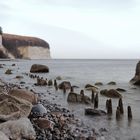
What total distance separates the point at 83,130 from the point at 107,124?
2549mm

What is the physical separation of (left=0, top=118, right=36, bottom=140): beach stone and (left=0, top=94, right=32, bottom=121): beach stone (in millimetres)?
1427

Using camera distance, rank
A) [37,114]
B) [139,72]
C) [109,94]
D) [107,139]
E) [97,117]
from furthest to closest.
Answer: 1. [139,72]
2. [109,94]
3. [97,117]
4. [37,114]
5. [107,139]

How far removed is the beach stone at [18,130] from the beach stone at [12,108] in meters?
1.43

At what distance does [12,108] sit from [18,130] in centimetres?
279

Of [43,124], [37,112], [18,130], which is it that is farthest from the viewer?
[37,112]

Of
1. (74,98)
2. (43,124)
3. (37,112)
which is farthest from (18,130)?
(74,98)

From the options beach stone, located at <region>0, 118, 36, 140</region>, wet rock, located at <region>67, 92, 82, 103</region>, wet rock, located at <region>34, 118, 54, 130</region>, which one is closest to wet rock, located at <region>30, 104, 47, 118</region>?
wet rock, located at <region>34, 118, 54, 130</region>

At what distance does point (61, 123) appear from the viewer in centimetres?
1527

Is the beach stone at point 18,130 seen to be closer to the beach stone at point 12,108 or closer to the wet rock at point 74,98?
the beach stone at point 12,108

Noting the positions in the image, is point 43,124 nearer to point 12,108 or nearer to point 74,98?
point 12,108

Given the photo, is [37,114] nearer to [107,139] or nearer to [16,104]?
[16,104]

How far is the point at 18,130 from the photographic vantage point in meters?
11.1

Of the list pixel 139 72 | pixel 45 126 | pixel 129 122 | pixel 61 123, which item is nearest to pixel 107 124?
pixel 129 122

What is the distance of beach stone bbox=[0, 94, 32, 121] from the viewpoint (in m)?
13.0
